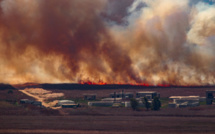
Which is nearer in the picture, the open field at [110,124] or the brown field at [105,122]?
the brown field at [105,122]

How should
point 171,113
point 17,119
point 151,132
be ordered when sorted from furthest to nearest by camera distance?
point 171,113, point 17,119, point 151,132

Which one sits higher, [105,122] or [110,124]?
[105,122]

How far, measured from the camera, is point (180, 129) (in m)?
141

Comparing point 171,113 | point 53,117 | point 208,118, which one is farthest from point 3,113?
point 208,118

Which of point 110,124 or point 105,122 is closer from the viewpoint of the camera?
point 110,124

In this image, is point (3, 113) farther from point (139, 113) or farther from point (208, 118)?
point (208, 118)

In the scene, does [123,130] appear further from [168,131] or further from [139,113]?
[139,113]

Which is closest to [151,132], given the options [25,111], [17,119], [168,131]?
[168,131]

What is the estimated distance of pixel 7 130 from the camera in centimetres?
13750

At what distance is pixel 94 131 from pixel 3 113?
65.4m

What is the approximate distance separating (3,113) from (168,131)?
8012cm

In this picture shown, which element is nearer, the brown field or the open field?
the brown field

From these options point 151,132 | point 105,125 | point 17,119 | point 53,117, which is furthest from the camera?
point 53,117

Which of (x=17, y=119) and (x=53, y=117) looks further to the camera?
(x=53, y=117)
